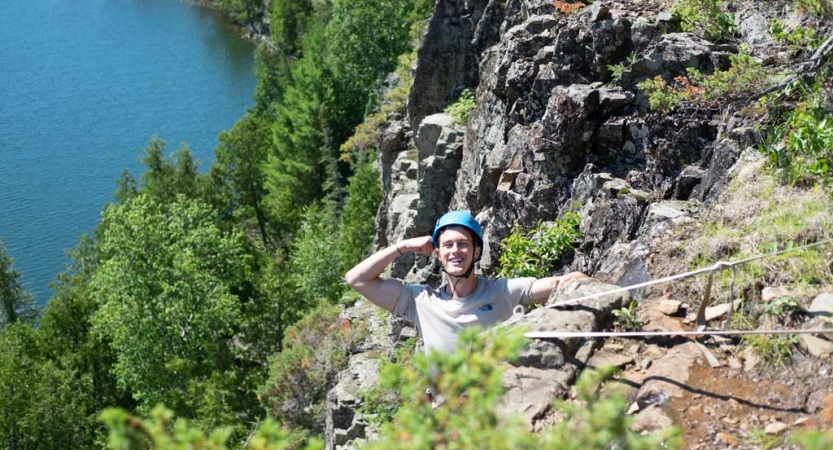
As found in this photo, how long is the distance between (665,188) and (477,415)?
723cm

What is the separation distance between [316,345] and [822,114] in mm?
19460

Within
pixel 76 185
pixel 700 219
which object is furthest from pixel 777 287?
pixel 76 185

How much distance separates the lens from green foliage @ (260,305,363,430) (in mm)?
24266

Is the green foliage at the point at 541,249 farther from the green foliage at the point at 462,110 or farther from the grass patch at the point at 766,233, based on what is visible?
the green foliage at the point at 462,110

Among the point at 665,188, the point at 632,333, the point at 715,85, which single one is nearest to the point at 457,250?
the point at 632,333

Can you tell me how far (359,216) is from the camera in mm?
37375

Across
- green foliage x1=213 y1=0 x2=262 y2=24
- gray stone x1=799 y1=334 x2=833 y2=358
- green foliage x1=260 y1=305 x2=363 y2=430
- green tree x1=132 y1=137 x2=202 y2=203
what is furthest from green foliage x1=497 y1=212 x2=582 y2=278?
green foliage x1=213 y1=0 x2=262 y2=24

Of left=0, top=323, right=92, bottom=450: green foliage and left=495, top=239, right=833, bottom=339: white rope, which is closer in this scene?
left=495, top=239, right=833, bottom=339: white rope

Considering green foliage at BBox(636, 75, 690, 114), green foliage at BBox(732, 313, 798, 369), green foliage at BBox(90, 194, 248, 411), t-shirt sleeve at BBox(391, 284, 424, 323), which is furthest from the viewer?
green foliage at BBox(90, 194, 248, 411)

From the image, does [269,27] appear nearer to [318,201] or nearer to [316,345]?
[318,201]

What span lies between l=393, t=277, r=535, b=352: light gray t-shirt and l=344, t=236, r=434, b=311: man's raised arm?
249mm

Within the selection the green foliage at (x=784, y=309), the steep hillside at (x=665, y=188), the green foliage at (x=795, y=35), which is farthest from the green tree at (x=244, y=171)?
the green foliage at (x=784, y=309)

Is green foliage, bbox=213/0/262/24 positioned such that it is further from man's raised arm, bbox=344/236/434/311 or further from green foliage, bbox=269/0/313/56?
man's raised arm, bbox=344/236/434/311

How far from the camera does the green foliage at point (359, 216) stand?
119 feet
